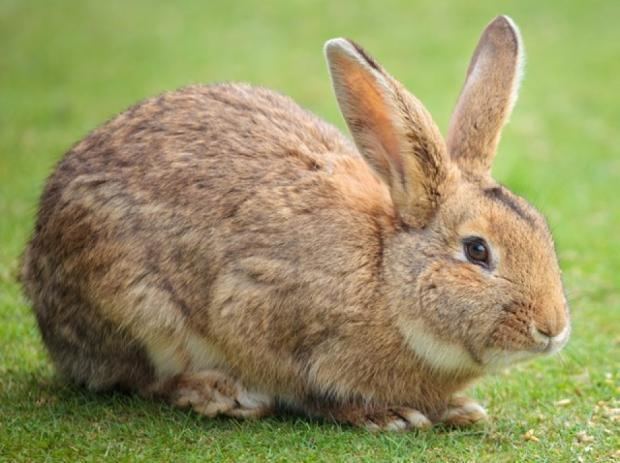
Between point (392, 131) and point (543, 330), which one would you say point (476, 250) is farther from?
point (392, 131)

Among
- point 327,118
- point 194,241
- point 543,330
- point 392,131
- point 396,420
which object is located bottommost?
point 396,420

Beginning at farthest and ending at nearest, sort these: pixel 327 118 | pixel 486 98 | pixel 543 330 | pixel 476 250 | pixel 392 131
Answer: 1. pixel 327 118
2. pixel 486 98
3. pixel 392 131
4. pixel 476 250
5. pixel 543 330

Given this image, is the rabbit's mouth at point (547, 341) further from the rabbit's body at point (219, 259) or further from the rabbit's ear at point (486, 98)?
the rabbit's ear at point (486, 98)

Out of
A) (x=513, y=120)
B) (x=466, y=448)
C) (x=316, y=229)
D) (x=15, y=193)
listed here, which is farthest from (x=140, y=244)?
(x=513, y=120)

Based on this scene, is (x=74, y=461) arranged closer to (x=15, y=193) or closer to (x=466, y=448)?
(x=466, y=448)

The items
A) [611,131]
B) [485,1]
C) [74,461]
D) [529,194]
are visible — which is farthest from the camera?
[485,1]

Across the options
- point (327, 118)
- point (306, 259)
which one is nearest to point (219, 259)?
point (306, 259)
